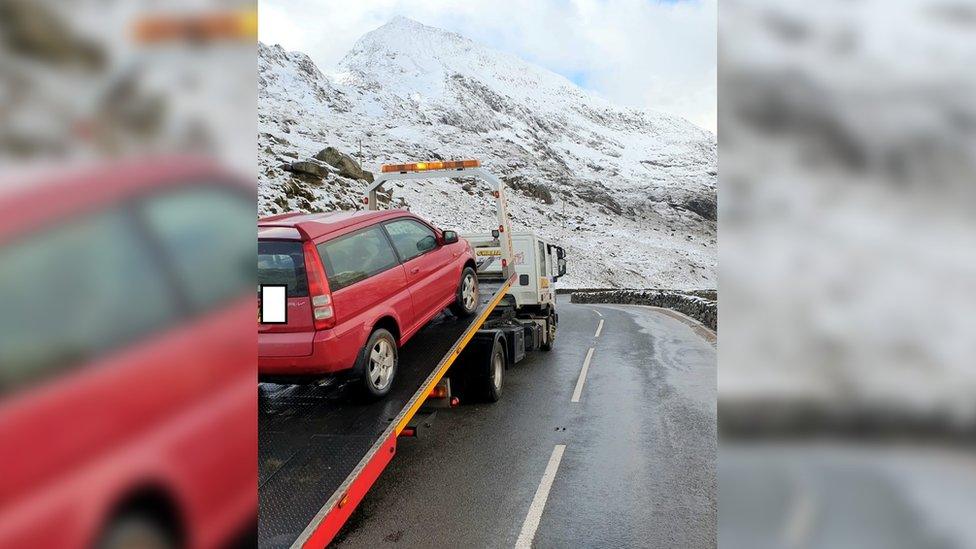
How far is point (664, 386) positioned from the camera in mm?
8602

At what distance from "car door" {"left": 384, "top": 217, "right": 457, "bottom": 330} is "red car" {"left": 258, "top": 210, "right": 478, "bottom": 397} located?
0.01m

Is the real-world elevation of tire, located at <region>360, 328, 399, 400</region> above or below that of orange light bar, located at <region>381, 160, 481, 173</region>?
below

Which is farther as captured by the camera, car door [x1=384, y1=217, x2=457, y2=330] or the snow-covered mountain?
the snow-covered mountain

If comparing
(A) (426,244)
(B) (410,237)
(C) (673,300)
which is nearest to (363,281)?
(B) (410,237)

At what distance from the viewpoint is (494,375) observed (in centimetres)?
747
